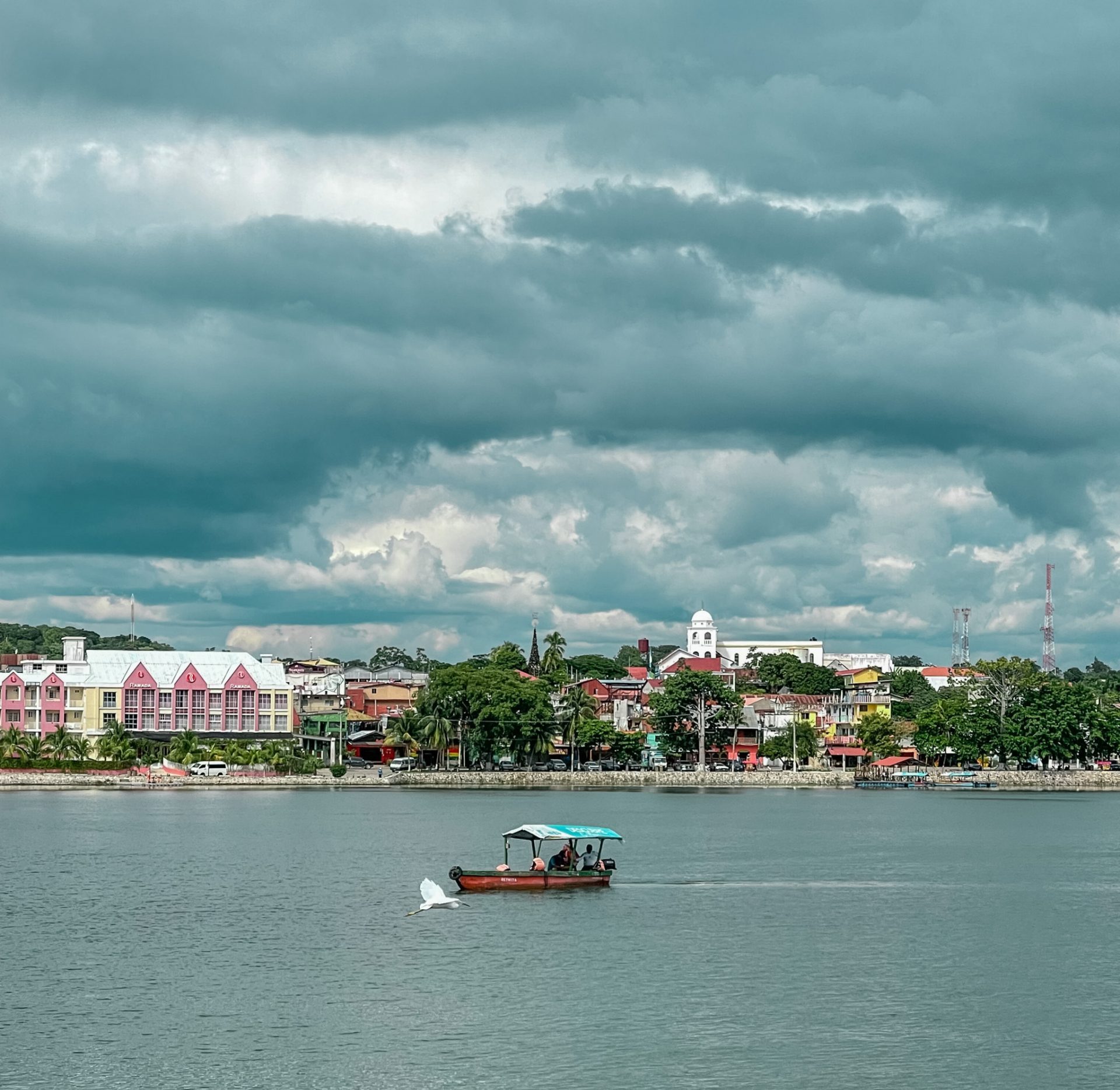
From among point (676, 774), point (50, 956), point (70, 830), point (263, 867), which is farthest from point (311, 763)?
point (50, 956)

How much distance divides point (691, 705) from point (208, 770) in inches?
2315

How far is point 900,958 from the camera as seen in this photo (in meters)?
61.2

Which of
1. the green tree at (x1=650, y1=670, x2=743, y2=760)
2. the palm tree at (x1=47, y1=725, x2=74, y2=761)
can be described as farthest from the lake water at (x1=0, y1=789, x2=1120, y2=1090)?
the green tree at (x1=650, y1=670, x2=743, y2=760)

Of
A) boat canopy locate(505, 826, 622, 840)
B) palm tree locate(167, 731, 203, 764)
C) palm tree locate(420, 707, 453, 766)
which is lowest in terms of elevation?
boat canopy locate(505, 826, 622, 840)

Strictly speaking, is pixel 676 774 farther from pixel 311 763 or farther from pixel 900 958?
pixel 900 958

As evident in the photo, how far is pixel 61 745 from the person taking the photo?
184 metres

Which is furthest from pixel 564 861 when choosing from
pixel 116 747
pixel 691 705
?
pixel 116 747

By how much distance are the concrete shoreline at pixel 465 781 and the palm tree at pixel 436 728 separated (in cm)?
463

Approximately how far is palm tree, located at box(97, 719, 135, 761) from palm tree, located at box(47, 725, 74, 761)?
347 centimetres

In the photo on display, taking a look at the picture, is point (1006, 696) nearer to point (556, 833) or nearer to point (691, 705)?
point (691, 705)

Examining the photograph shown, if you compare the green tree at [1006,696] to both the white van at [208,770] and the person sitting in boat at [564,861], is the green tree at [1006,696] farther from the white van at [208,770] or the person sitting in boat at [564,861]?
the person sitting in boat at [564,861]

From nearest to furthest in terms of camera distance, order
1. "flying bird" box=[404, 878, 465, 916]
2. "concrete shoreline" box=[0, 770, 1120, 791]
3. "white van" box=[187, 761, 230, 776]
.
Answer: "flying bird" box=[404, 878, 465, 916]
"concrete shoreline" box=[0, 770, 1120, 791]
"white van" box=[187, 761, 230, 776]

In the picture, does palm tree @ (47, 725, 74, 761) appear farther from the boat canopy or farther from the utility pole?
the boat canopy

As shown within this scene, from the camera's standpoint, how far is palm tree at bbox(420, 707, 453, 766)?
190 metres
